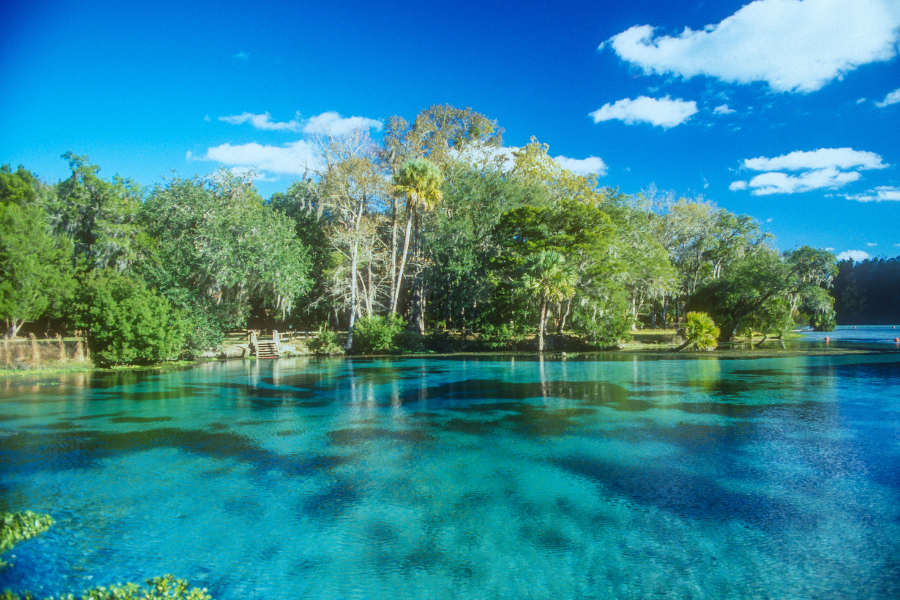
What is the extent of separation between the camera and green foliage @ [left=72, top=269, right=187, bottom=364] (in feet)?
80.0

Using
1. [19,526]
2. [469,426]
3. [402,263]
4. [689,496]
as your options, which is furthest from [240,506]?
[402,263]

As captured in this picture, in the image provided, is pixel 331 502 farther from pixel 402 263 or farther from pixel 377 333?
pixel 402 263

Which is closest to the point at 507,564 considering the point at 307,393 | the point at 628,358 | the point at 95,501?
the point at 95,501

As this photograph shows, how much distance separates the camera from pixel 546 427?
11.8 m

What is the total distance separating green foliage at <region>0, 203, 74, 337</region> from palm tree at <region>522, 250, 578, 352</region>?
23.9m

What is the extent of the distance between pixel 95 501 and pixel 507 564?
6.11m

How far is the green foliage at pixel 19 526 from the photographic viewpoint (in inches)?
236

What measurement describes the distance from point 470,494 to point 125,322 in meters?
22.5

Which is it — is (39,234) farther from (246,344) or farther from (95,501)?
(95,501)

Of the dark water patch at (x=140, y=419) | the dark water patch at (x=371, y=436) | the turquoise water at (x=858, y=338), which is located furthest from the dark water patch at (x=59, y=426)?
the turquoise water at (x=858, y=338)

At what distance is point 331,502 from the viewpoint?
24.4ft

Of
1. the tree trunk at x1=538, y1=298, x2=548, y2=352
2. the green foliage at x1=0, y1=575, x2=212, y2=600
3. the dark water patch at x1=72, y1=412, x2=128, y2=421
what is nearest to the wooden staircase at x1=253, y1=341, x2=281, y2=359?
the tree trunk at x1=538, y1=298, x2=548, y2=352

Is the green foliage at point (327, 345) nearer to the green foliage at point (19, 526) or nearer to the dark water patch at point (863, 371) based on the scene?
the dark water patch at point (863, 371)

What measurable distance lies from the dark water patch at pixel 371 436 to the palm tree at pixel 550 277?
20010 millimetres
